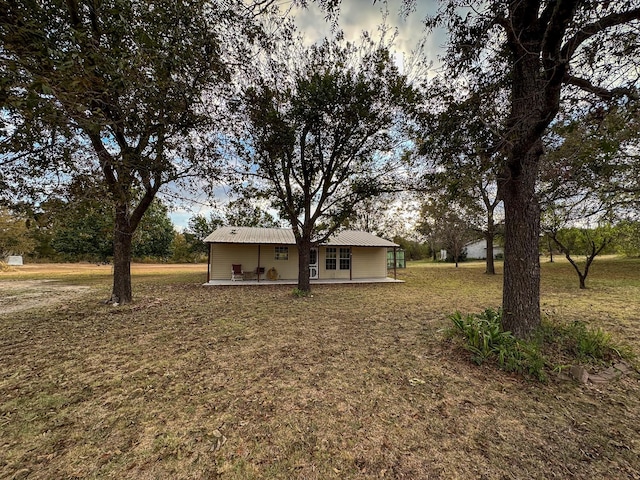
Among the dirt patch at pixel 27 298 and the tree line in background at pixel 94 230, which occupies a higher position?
the tree line in background at pixel 94 230

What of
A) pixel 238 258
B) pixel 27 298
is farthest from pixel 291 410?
pixel 238 258

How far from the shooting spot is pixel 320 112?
778cm

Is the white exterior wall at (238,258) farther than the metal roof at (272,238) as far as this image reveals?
Yes

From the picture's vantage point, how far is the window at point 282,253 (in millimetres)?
15016

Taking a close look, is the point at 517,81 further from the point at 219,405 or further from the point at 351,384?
the point at 219,405

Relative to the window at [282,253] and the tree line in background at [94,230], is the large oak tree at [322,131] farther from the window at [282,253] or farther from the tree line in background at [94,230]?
the window at [282,253]

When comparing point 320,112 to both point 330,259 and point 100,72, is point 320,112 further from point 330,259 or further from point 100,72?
point 330,259

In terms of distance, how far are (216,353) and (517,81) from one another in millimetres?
6332

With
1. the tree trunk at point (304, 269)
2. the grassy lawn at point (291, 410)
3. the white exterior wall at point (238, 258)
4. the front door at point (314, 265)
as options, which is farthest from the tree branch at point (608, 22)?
the white exterior wall at point (238, 258)

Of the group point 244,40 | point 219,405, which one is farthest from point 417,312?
point 244,40

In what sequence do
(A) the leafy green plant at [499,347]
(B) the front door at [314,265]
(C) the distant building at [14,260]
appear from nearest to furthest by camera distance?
(A) the leafy green plant at [499,347]
(B) the front door at [314,265]
(C) the distant building at [14,260]

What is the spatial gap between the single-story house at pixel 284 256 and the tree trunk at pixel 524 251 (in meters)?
9.76

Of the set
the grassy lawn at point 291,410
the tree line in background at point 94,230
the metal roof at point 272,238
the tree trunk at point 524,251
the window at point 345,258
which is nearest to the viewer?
the grassy lawn at point 291,410

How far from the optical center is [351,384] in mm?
3244
